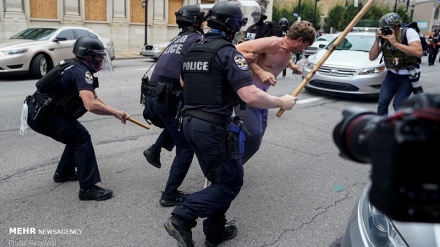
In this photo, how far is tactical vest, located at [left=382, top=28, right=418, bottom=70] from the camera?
17.5ft

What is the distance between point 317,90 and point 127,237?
7.23 metres

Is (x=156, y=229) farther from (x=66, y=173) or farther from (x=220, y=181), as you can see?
(x=66, y=173)

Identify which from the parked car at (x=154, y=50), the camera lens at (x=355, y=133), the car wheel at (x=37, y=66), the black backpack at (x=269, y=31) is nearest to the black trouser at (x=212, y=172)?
the camera lens at (x=355, y=133)

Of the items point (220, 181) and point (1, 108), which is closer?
point (220, 181)

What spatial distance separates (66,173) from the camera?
165 inches

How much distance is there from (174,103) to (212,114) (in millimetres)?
940

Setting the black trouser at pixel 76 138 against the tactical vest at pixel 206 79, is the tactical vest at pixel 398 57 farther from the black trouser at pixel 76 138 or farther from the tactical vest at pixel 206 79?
the black trouser at pixel 76 138

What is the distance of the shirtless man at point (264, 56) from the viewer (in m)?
3.54

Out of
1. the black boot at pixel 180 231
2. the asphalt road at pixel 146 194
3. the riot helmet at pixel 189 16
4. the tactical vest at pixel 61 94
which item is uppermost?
the riot helmet at pixel 189 16

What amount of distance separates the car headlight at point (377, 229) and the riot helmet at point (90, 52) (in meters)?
2.68

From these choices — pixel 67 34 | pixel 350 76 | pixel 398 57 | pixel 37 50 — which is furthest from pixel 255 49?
pixel 67 34

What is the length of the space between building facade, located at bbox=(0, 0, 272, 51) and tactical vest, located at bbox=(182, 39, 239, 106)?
20.2 m

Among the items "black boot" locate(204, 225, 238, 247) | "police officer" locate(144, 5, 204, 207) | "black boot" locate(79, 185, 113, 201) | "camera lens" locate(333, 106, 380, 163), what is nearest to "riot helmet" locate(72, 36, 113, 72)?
"police officer" locate(144, 5, 204, 207)

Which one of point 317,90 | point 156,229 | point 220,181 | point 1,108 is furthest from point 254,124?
point 317,90
